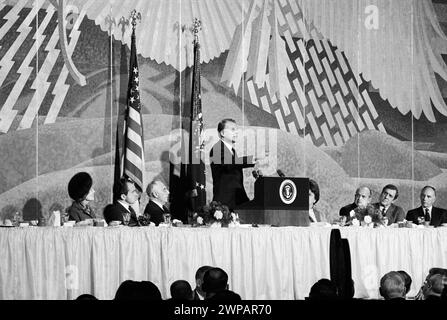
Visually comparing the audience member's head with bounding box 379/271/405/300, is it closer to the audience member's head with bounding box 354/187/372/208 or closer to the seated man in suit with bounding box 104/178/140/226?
the seated man in suit with bounding box 104/178/140/226

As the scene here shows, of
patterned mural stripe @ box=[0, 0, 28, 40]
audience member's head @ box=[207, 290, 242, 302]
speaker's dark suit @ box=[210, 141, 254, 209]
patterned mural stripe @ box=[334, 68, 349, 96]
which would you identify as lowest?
audience member's head @ box=[207, 290, 242, 302]

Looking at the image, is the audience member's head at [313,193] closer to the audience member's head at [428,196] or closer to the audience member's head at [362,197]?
the audience member's head at [362,197]

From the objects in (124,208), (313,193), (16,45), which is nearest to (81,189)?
(124,208)

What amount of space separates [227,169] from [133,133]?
1.16 m

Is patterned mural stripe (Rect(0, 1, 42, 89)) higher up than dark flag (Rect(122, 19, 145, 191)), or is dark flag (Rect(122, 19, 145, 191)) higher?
patterned mural stripe (Rect(0, 1, 42, 89))

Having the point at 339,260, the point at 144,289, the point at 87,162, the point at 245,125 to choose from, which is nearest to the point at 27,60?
the point at 87,162

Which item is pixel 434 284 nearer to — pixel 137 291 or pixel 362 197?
pixel 137 291

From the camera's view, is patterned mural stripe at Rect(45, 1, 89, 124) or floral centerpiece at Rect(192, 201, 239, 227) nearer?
floral centerpiece at Rect(192, 201, 239, 227)

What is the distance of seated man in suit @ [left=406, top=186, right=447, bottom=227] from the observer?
943 centimetres

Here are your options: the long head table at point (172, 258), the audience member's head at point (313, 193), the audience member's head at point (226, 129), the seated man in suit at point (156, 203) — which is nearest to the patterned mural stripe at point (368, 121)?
the audience member's head at point (226, 129)

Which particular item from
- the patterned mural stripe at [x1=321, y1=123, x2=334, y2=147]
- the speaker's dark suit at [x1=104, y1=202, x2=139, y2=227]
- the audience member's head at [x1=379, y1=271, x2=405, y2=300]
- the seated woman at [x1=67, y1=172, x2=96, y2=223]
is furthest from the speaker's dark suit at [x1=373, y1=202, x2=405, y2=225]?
the audience member's head at [x1=379, y1=271, x2=405, y2=300]

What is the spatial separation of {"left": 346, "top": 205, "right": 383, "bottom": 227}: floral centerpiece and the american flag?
2.54 metres

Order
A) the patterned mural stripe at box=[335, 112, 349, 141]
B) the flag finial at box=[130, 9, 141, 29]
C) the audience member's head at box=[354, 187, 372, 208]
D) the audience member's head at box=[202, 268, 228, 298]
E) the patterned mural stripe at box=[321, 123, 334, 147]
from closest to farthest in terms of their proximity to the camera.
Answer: the audience member's head at box=[202, 268, 228, 298] < the audience member's head at box=[354, 187, 372, 208] < the flag finial at box=[130, 9, 141, 29] < the patterned mural stripe at box=[321, 123, 334, 147] < the patterned mural stripe at box=[335, 112, 349, 141]

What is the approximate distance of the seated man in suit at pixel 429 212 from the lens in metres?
9.43
